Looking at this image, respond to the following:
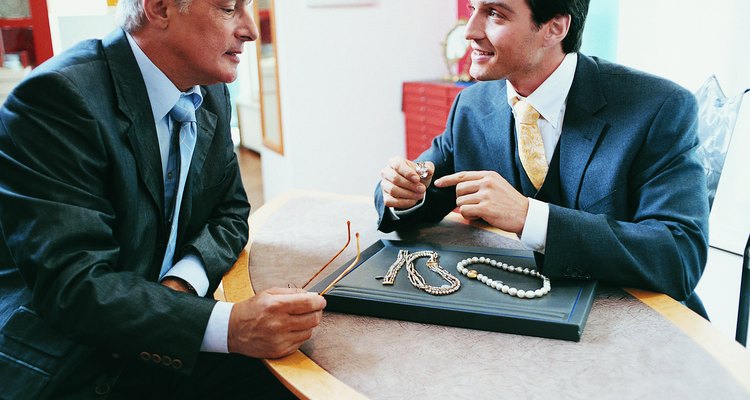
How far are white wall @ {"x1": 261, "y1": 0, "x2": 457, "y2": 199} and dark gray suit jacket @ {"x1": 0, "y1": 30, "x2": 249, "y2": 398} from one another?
2806 mm

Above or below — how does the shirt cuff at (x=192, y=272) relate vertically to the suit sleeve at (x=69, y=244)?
below

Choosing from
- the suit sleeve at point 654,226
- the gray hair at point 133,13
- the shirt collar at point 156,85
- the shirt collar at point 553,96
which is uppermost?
the gray hair at point 133,13

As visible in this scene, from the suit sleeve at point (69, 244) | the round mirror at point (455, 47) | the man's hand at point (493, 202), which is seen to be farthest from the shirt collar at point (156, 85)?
the round mirror at point (455, 47)

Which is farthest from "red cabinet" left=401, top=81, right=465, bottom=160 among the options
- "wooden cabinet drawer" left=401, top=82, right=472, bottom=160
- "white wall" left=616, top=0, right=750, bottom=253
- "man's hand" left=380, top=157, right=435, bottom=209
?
"man's hand" left=380, top=157, right=435, bottom=209

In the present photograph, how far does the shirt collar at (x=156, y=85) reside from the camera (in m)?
1.51

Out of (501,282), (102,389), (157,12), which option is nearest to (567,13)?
(501,282)

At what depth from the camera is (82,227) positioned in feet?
3.95

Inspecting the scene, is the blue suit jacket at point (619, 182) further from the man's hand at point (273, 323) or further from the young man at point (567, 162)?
the man's hand at point (273, 323)

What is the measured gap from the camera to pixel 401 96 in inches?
178

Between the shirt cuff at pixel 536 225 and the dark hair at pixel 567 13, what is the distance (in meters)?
0.58

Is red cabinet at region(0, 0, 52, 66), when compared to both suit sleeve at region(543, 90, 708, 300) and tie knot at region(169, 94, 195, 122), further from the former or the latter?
suit sleeve at region(543, 90, 708, 300)

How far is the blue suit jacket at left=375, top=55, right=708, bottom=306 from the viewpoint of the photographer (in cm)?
132

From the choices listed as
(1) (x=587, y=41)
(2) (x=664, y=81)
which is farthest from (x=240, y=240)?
(1) (x=587, y=41)

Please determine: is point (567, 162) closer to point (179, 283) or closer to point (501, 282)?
point (501, 282)
